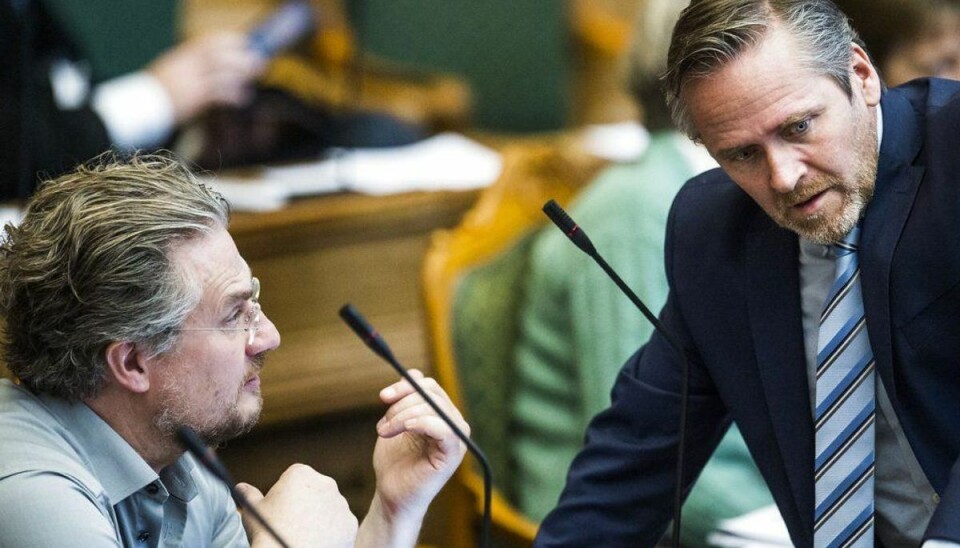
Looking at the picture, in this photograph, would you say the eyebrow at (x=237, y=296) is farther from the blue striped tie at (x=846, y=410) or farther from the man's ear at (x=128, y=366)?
the blue striped tie at (x=846, y=410)

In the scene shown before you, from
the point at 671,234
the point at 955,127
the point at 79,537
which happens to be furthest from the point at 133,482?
the point at 955,127

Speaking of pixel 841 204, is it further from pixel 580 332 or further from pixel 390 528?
pixel 580 332

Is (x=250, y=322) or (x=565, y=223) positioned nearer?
(x=565, y=223)

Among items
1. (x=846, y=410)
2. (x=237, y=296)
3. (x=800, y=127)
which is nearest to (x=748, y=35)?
(x=800, y=127)

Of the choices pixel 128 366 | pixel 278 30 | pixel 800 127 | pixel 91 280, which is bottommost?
pixel 278 30

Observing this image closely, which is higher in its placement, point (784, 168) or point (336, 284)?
point (784, 168)

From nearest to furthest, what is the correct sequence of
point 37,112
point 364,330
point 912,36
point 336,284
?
point 364,330, point 912,36, point 37,112, point 336,284

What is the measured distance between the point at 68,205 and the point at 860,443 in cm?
98

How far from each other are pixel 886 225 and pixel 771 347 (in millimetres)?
221

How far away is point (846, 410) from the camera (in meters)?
1.76

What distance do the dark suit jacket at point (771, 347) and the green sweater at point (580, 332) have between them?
30.5 inches

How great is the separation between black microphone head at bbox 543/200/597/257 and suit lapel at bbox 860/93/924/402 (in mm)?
334

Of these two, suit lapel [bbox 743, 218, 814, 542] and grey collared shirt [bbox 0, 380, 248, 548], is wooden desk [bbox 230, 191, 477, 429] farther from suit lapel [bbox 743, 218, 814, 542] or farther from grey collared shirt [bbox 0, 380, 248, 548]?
suit lapel [bbox 743, 218, 814, 542]

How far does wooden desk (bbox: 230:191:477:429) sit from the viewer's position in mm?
3568
